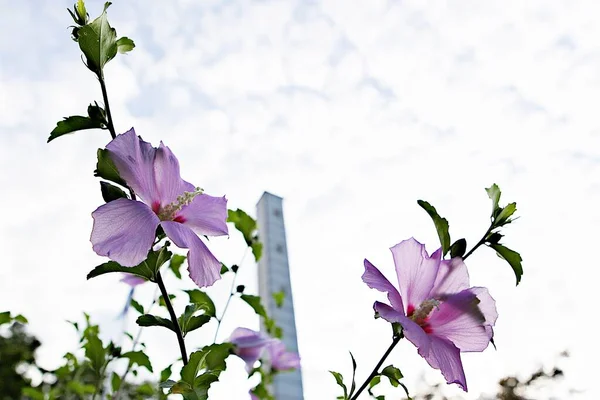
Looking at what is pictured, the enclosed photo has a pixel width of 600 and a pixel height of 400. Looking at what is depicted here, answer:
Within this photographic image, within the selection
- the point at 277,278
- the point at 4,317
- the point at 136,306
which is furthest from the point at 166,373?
the point at 277,278

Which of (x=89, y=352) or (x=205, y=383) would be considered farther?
(x=89, y=352)

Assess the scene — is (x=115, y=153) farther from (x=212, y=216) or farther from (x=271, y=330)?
(x=271, y=330)

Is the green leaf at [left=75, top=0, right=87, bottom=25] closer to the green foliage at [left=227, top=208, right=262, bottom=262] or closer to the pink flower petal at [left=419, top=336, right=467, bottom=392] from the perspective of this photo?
the pink flower petal at [left=419, top=336, right=467, bottom=392]

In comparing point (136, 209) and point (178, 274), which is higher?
point (178, 274)

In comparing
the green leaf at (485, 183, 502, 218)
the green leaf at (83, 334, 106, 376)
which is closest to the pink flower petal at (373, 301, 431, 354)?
the green leaf at (485, 183, 502, 218)

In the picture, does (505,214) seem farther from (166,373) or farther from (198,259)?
(166,373)

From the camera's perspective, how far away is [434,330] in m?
0.61

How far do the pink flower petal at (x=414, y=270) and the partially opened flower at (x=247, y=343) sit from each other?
1.38 ft

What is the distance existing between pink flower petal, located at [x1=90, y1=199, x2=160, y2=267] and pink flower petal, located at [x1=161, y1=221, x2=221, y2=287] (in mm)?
27

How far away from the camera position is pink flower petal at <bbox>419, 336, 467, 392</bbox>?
0.58m

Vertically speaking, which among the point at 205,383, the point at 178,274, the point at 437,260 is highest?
the point at 178,274

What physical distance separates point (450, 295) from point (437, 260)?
4cm

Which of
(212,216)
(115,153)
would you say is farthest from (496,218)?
(115,153)

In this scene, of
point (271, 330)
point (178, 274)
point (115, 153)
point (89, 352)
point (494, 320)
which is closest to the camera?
point (115, 153)
